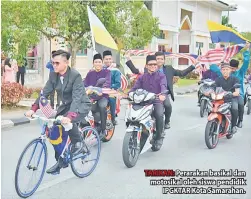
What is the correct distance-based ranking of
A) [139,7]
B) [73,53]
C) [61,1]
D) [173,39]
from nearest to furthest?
[61,1] < [73,53] < [139,7] < [173,39]

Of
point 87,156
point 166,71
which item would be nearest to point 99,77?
point 166,71

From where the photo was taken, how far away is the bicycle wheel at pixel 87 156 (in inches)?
225

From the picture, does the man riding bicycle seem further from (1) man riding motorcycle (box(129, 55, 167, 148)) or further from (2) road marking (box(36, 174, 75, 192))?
(1) man riding motorcycle (box(129, 55, 167, 148))

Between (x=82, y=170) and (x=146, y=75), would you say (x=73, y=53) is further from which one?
(x=82, y=170)

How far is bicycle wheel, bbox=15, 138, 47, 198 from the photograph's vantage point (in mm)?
4871

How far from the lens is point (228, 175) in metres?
6.09

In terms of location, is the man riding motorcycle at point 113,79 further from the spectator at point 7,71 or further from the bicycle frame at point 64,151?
the spectator at point 7,71

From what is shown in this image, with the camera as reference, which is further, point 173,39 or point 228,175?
point 173,39

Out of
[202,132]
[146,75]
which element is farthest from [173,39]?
[146,75]

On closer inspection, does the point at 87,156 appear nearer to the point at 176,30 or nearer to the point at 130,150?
the point at 130,150

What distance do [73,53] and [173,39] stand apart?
54.5 ft

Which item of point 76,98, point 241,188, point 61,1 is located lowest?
point 241,188

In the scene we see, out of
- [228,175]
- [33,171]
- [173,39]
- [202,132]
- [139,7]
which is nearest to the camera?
[33,171]

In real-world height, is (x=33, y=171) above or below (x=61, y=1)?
below
